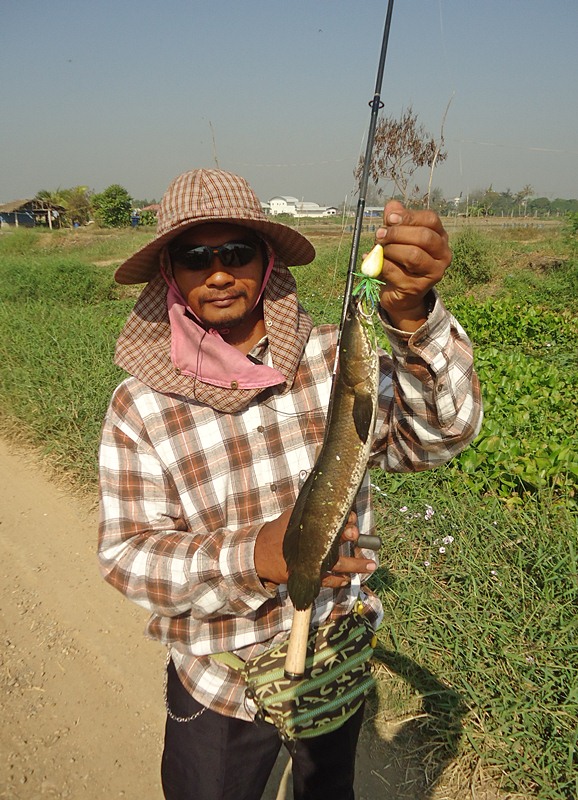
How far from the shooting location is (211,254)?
1.88 metres

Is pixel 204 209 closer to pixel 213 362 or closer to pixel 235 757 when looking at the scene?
pixel 213 362

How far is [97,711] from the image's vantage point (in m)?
3.36

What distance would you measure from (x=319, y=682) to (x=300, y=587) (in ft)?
2.29

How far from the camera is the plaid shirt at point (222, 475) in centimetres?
170

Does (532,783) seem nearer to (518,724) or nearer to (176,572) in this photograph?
(518,724)

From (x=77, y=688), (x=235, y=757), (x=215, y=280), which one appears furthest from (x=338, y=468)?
(x=77, y=688)

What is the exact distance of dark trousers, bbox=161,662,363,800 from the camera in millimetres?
1979

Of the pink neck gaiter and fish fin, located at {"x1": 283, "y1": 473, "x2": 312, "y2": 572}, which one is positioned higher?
the pink neck gaiter

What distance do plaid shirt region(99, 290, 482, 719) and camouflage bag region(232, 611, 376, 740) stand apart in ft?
0.24

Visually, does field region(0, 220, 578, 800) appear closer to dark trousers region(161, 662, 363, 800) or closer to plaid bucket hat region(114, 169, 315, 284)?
dark trousers region(161, 662, 363, 800)

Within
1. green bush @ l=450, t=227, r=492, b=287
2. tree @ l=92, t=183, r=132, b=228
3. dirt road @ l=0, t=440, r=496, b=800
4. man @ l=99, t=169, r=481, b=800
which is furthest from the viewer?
tree @ l=92, t=183, r=132, b=228

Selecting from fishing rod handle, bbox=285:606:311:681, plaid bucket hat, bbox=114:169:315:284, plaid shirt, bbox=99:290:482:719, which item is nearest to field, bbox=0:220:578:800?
plaid shirt, bbox=99:290:482:719

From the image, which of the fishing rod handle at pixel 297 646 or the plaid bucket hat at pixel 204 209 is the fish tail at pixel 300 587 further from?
the plaid bucket hat at pixel 204 209

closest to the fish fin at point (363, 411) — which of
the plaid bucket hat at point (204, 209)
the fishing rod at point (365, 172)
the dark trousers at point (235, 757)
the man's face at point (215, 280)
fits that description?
the fishing rod at point (365, 172)
